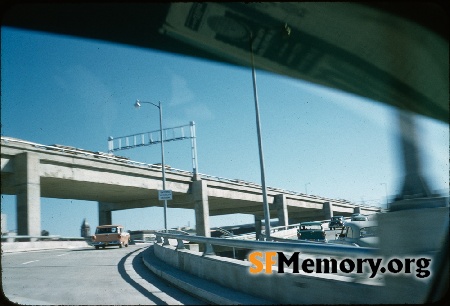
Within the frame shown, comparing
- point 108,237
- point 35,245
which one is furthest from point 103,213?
point 108,237

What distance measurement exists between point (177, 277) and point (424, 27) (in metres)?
7.22

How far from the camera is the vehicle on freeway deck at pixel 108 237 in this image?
1054 inches

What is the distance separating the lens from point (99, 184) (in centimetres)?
3603

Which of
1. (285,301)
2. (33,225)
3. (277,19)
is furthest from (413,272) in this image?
(33,225)

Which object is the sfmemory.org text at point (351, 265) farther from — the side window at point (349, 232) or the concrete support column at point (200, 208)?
the concrete support column at point (200, 208)

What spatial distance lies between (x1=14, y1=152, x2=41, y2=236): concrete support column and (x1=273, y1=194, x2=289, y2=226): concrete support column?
3724 cm

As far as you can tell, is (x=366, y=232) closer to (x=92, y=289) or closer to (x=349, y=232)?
(x=349, y=232)

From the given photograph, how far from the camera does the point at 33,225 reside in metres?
28.9

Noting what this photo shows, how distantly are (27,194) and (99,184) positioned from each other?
842 centimetres

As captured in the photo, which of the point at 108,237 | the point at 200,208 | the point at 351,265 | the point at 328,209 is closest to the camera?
the point at 351,265

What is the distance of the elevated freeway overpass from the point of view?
28.2m

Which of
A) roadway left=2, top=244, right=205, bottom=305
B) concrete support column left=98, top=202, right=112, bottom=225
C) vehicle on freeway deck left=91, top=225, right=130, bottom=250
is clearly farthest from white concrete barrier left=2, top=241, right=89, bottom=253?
concrete support column left=98, top=202, right=112, bottom=225

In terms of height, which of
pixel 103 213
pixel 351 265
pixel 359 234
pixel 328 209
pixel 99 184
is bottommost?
pixel 328 209

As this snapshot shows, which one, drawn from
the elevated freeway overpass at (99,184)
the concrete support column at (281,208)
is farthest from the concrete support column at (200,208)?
the concrete support column at (281,208)
